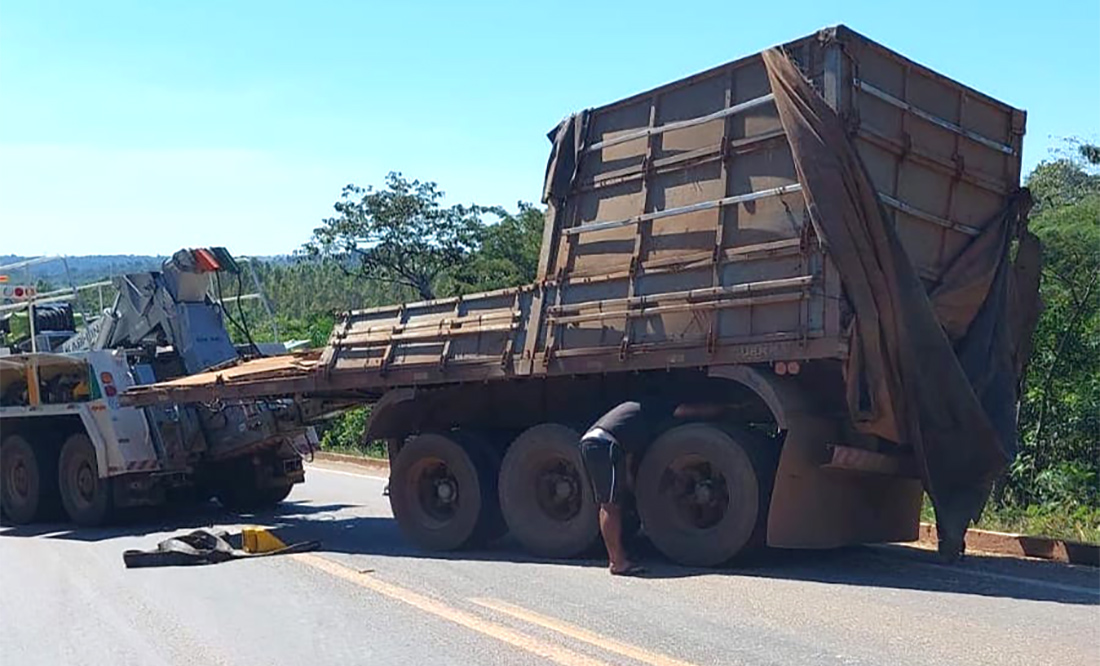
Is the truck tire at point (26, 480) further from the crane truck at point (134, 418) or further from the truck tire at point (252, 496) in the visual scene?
the truck tire at point (252, 496)

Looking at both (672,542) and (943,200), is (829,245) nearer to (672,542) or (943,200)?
(943,200)

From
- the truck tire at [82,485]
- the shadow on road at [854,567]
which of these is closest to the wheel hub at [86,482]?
the truck tire at [82,485]

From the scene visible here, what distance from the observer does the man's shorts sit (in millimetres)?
9141

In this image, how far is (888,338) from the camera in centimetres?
828

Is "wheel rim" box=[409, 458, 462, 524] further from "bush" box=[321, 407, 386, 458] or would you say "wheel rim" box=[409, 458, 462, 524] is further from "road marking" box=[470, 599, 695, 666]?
"bush" box=[321, 407, 386, 458]

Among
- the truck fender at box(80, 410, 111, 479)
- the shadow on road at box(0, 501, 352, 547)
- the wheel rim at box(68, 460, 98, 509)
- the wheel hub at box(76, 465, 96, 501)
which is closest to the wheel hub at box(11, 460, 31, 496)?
the shadow on road at box(0, 501, 352, 547)

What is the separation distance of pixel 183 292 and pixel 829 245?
9.04 metres

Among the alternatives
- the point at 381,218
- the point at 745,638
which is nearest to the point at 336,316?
the point at 745,638

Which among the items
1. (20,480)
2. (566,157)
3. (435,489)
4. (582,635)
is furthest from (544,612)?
(20,480)

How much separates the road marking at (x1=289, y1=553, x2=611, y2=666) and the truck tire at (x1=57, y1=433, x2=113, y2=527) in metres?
4.26

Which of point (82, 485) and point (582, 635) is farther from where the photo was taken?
point (82, 485)

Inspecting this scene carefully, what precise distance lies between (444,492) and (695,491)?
2.79 m

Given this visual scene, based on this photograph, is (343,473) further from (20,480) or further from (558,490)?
(558,490)

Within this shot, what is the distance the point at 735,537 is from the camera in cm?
884
